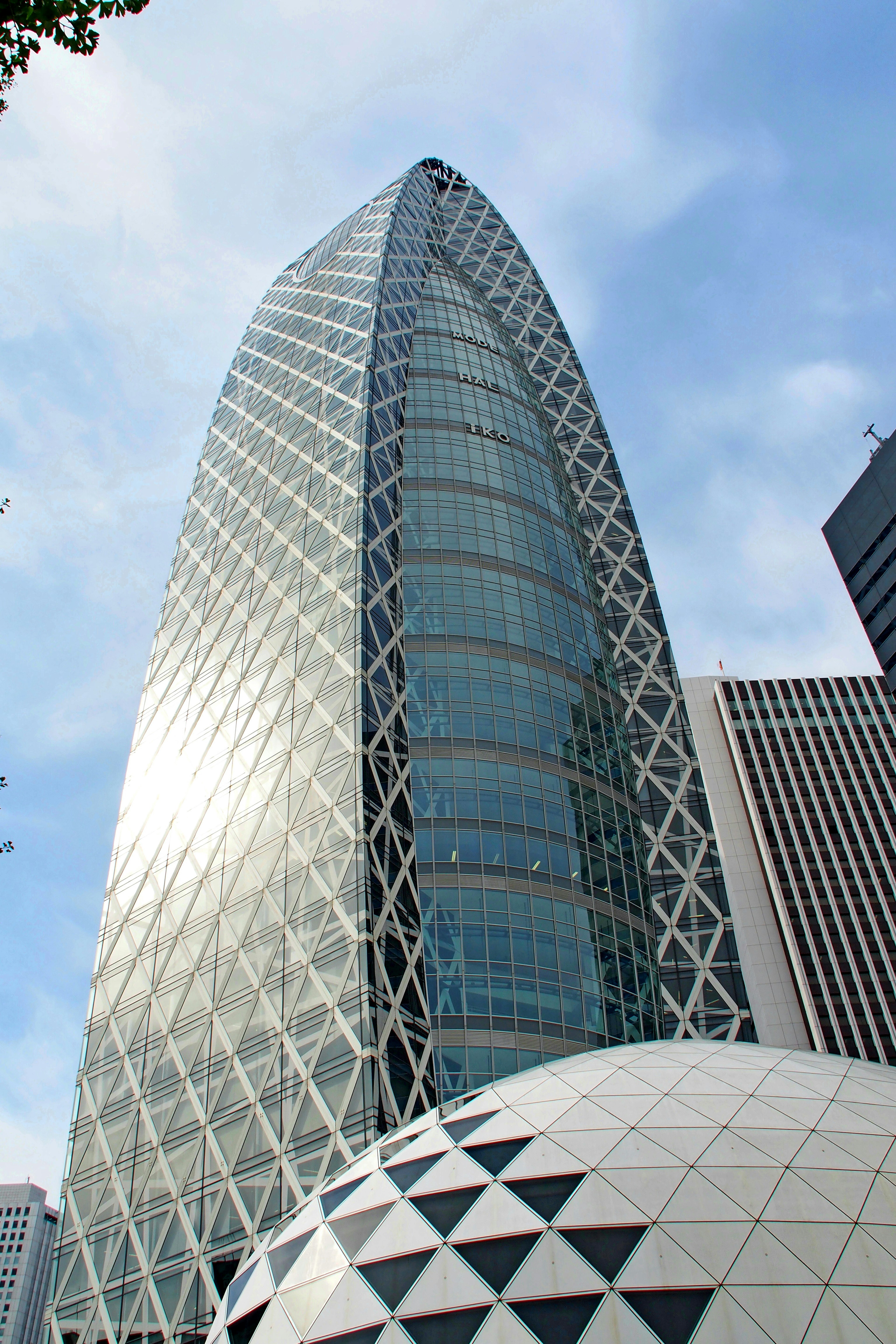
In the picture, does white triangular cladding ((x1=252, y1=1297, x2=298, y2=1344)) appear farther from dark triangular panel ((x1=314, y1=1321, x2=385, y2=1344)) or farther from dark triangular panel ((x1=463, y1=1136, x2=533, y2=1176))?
dark triangular panel ((x1=463, y1=1136, x2=533, y2=1176))

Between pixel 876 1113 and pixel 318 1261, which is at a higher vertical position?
pixel 876 1113

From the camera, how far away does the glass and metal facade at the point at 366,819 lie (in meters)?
44.2

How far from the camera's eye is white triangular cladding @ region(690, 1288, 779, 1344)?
19.0 meters

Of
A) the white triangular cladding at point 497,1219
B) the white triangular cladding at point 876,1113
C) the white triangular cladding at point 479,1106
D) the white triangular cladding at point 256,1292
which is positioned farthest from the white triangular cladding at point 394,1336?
the white triangular cladding at point 876,1113

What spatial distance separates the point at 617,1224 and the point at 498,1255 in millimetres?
2793

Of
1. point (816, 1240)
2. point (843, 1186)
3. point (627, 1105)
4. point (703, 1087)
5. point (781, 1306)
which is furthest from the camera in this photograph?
point (703, 1087)

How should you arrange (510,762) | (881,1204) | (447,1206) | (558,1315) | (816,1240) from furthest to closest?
(510,762), (447,1206), (881,1204), (816,1240), (558,1315)

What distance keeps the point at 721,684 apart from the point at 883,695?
23.8 meters

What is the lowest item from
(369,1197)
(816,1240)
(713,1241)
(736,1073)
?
(816,1240)

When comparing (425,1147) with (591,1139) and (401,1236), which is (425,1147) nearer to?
(401,1236)

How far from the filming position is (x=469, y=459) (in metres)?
70.2

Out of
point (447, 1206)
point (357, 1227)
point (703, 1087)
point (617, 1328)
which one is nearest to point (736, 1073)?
point (703, 1087)

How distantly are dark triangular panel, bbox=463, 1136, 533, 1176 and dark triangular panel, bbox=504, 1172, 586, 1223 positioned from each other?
0.82 m

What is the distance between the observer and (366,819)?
48.9 meters
